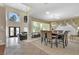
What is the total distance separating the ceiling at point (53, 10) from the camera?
2.62 m

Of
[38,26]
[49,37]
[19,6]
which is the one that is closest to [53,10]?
[38,26]

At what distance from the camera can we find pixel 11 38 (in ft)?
8.60

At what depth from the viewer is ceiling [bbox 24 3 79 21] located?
262 centimetres

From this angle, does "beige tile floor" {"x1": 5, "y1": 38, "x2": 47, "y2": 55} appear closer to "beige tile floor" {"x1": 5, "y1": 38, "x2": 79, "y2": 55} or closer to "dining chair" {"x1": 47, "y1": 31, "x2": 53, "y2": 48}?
"beige tile floor" {"x1": 5, "y1": 38, "x2": 79, "y2": 55}

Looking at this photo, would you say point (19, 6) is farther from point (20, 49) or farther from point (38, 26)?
point (20, 49)

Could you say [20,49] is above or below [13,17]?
below

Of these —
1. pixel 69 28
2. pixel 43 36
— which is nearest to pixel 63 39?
pixel 69 28

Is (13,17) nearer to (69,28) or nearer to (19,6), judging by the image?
(19,6)

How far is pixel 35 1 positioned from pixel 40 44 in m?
0.87

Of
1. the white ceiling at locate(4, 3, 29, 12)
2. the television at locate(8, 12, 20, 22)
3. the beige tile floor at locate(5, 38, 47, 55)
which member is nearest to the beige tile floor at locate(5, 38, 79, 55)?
the beige tile floor at locate(5, 38, 47, 55)

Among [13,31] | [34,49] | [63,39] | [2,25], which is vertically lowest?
[34,49]

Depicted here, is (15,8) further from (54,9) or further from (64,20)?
(64,20)

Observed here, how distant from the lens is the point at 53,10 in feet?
8.85

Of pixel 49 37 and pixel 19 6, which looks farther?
pixel 49 37
